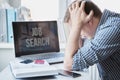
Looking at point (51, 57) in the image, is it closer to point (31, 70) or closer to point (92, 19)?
point (31, 70)

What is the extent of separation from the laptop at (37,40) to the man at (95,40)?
18.2 inches

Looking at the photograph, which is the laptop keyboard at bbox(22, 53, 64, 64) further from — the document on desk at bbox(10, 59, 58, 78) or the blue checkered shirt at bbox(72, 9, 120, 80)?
the blue checkered shirt at bbox(72, 9, 120, 80)

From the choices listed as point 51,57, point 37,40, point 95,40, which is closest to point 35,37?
point 37,40

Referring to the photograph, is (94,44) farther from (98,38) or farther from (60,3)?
(60,3)

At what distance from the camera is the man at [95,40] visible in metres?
1.07

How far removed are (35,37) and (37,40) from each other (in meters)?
0.03

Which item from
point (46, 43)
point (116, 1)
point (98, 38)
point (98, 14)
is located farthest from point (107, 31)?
point (116, 1)

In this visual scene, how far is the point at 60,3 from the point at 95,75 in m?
0.86

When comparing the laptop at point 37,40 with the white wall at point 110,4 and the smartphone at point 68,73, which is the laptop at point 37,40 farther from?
the white wall at point 110,4

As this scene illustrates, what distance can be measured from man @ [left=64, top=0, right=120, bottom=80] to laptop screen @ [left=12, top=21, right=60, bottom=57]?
0.49 metres

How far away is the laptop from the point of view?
1696 mm

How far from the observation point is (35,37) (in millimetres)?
1753

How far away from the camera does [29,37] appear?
173 cm

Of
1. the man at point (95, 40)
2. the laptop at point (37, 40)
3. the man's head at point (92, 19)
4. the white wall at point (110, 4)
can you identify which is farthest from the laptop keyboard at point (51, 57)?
the white wall at point (110, 4)
